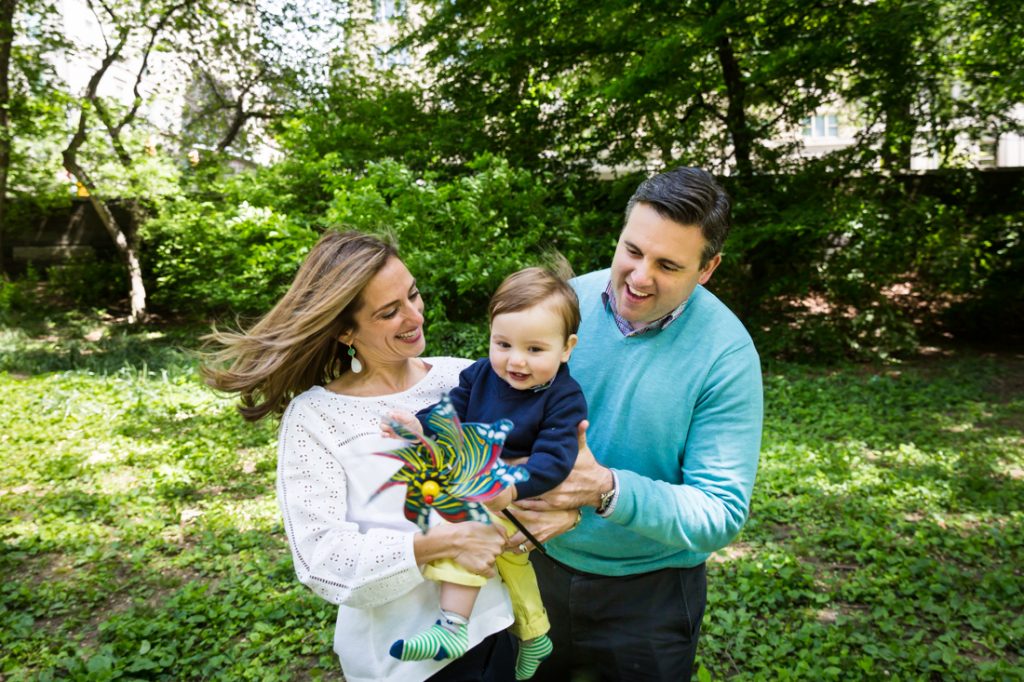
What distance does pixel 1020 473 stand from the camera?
639cm

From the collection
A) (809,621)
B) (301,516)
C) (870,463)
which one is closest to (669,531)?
(301,516)

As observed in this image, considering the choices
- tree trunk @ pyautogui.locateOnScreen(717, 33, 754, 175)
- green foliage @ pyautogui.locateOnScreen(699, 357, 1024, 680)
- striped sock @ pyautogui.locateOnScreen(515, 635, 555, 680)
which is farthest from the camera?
tree trunk @ pyautogui.locateOnScreen(717, 33, 754, 175)

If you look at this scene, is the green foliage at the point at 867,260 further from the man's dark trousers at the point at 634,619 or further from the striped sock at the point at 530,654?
the striped sock at the point at 530,654

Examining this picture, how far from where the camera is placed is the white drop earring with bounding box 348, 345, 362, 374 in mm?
2051

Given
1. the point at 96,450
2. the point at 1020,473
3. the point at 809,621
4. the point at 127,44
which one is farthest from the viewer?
the point at 127,44

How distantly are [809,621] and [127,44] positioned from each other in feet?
48.1

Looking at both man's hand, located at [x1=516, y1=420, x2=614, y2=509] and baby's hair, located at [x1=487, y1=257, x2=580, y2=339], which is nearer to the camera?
man's hand, located at [x1=516, y1=420, x2=614, y2=509]

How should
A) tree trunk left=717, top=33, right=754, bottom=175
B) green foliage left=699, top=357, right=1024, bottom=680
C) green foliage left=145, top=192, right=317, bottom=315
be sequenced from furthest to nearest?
tree trunk left=717, top=33, right=754, bottom=175, green foliage left=145, top=192, right=317, bottom=315, green foliage left=699, top=357, right=1024, bottom=680

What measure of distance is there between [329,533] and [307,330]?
53cm

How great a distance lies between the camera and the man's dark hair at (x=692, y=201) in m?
1.95

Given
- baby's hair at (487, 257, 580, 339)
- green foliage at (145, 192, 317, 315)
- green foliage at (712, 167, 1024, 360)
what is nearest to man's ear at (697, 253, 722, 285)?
baby's hair at (487, 257, 580, 339)

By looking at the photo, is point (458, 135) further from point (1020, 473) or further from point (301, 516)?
point (301, 516)

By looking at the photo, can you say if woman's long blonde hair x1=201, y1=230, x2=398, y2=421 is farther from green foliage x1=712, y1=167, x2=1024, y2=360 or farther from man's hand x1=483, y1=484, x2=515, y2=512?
green foliage x1=712, y1=167, x2=1024, y2=360

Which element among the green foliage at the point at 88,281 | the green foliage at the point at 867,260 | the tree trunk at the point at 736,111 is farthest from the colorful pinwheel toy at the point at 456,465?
the green foliage at the point at 88,281
